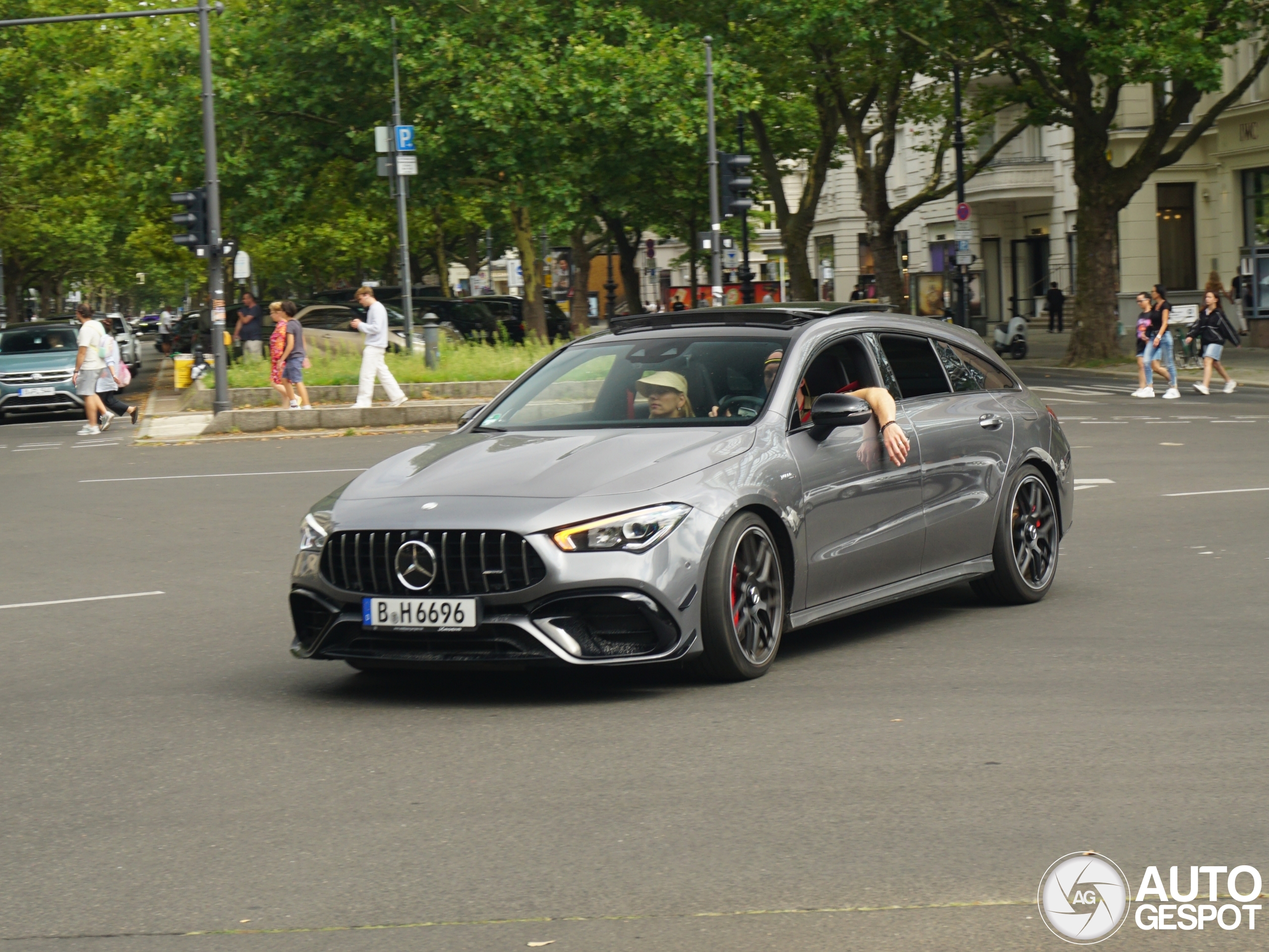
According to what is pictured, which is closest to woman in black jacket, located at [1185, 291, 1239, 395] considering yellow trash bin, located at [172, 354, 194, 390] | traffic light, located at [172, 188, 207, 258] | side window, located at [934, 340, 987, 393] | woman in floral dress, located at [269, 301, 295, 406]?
woman in floral dress, located at [269, 301, 295, 406]

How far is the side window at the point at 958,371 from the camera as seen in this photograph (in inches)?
351

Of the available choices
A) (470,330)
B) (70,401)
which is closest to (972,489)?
(70,401)

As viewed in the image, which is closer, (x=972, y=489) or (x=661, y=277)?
(x=972, y=489)

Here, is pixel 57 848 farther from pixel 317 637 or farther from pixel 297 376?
pixel 297 376

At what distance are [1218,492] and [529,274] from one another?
28.8 meters

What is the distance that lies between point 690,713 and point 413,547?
3.90 ft

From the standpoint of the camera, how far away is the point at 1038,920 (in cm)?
416

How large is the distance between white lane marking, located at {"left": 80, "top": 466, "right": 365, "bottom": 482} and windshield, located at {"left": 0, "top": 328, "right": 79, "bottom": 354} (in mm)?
15077

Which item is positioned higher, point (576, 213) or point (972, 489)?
point (576, 213)

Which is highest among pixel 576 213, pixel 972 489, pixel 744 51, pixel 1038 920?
pixel 744 51

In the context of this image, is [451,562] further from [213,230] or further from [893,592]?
[213,230]

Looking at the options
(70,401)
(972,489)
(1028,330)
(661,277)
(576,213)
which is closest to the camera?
(972,489)

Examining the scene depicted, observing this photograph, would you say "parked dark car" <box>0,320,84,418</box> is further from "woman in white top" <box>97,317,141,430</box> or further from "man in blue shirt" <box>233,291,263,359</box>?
"man in blue shirt" <box>233,291,263,359</box>

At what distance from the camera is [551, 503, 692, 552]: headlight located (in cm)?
657
